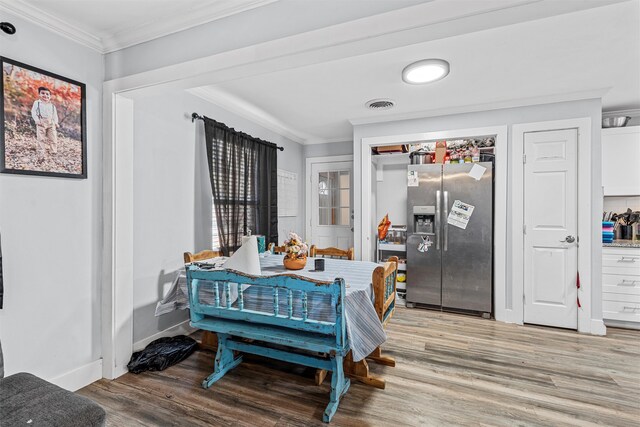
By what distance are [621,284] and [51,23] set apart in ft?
17.6

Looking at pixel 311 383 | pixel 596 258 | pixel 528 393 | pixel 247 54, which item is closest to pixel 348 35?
pixel 247 54

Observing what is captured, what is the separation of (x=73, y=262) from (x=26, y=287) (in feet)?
0.88

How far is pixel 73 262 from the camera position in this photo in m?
2.05

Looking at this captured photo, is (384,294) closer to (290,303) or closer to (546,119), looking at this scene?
(290,303)

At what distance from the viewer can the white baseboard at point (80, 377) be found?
6.52 feet

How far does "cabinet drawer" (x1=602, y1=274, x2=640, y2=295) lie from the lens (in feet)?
10.4

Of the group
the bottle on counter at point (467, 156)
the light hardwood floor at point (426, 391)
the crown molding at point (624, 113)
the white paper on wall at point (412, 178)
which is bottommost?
the light hardwood floor at point (426, 391)


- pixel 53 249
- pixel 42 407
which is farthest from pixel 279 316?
pixel 53 249

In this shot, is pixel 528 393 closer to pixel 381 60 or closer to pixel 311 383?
pixel 311 383

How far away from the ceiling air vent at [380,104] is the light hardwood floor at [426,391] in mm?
2470

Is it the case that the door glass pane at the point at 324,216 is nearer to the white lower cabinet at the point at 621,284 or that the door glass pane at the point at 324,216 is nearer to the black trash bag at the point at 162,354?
the black trash bag at the point at 162,354

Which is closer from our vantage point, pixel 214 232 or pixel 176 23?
pixel 176 23

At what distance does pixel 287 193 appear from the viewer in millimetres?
4660

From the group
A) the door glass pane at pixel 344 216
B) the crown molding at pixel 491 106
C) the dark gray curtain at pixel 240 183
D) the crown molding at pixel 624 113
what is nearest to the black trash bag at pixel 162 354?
the dark gray curtain at pixel 240 183
